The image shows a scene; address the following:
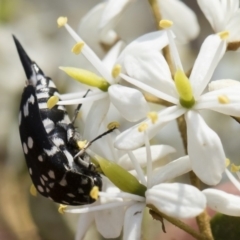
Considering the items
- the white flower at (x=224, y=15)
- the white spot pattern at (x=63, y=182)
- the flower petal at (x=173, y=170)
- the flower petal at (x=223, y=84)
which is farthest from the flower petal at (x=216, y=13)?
the white spot pattern at (x=63, y=182)

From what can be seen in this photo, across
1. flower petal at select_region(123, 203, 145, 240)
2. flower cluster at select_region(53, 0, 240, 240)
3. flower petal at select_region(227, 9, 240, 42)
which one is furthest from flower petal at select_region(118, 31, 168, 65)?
flower petal at select_region(123, 203, 145, 240)

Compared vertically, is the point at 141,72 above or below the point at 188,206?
above

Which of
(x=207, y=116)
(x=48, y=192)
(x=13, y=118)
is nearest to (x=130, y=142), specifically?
(x=48, y=192)

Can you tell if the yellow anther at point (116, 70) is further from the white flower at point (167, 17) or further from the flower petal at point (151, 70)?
the white flower at point (167, 17)

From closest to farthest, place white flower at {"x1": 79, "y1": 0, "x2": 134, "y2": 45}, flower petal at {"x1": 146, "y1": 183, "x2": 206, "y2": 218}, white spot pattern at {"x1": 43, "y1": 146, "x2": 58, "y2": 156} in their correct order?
1. flower petal at {"x1": 146, "y1": 183, "x2": 206, "y2": 218}
2. white spot pattern at {"x1": 43, "y1": 146, "x2": 58, "y2": 156}
3. white flower at {"x1": 79, "y1": 0, "x2": 134, "y2": 45}

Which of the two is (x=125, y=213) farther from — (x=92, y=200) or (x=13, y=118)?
(x=13, y=118)

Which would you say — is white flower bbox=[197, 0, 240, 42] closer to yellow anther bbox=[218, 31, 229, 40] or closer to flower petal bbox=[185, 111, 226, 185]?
yellow anther bbox=[218, 31, 229, 40]
